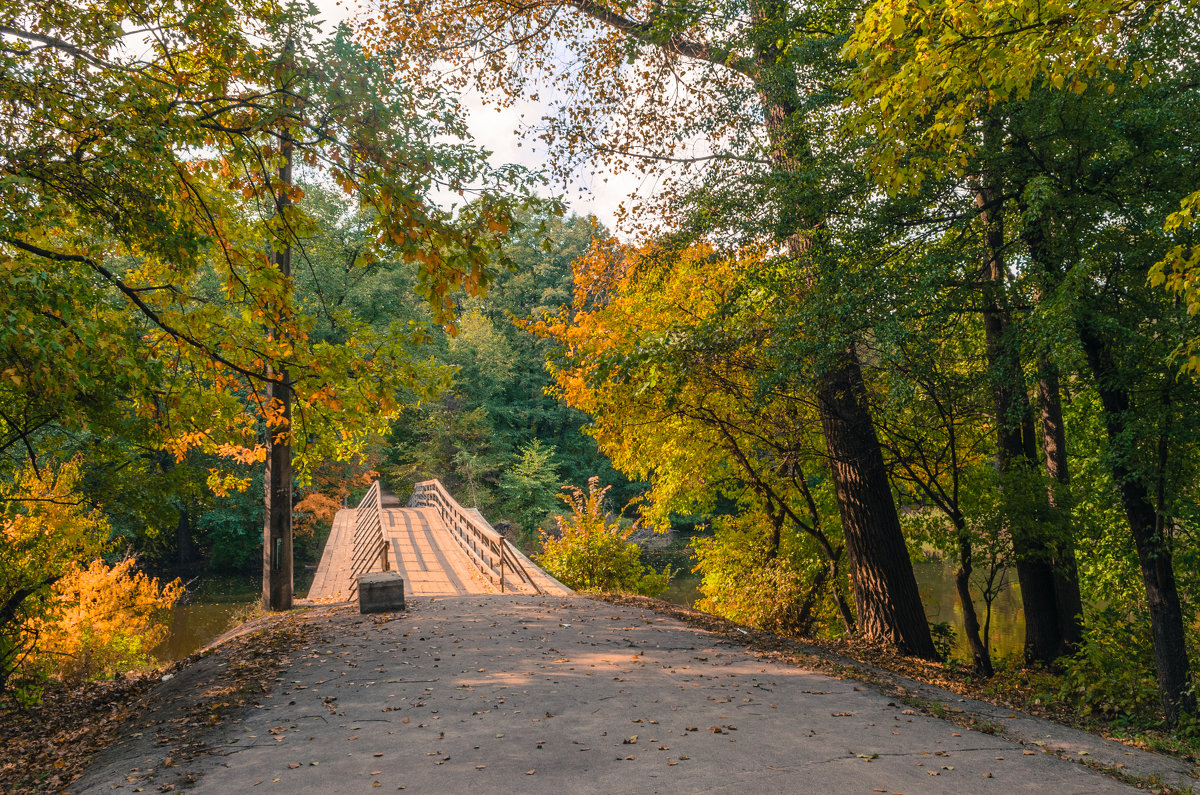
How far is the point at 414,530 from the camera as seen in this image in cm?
2414

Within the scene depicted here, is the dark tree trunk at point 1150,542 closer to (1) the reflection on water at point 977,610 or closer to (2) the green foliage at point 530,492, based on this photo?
(1) the reflection on water at point 977,610

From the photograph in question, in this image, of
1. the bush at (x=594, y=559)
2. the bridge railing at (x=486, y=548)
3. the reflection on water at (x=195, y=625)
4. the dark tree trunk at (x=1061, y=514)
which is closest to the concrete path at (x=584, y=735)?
the dark tree trunk at (x=1061, y=514)

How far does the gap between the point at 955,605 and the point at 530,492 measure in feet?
66.3

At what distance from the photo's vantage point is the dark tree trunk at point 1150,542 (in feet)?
25.3

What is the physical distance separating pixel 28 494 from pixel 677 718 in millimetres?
9126

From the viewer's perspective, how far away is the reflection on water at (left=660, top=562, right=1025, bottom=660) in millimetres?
17422

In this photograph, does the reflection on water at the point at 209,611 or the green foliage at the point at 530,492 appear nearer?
the reflection on water at the point at 209,611

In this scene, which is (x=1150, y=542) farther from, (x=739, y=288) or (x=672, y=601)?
(x=672, y=601)

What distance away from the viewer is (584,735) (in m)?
5.30

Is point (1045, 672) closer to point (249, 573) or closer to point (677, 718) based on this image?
point (677, 718)

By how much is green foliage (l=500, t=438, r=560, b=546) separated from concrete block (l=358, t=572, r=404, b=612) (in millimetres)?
24357

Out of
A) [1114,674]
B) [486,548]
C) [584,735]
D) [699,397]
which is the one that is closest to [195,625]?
[486,548]

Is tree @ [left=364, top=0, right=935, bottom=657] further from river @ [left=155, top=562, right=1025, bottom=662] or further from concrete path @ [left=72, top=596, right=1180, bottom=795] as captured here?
river @ [left=155, top=562, right=1025, bottom=662]

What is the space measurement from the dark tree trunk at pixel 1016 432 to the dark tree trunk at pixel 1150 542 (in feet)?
2.62
